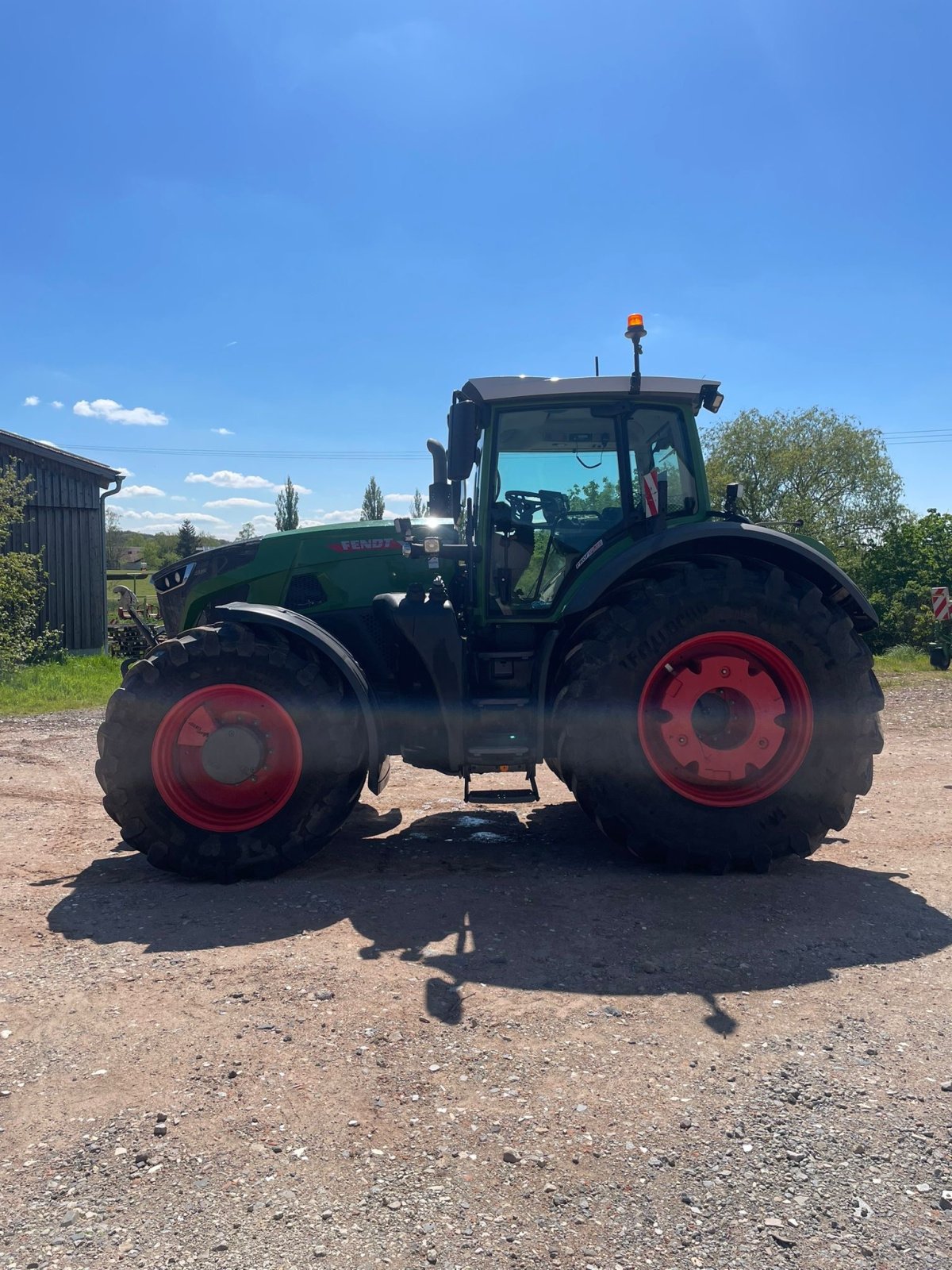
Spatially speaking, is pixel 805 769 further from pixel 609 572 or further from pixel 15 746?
pixel 15 746

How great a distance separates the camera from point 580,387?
4887 mm

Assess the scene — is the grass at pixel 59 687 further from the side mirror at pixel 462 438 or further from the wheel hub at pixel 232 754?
the side mirror at pixel 462 438

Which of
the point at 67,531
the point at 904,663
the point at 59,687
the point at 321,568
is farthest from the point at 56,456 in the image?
the point at 904,663

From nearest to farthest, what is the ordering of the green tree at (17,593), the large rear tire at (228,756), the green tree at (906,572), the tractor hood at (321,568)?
the large rear tire at (228,756), the tractor hood at (321,568), the green tree at (17,593), the green tree at (906,572)

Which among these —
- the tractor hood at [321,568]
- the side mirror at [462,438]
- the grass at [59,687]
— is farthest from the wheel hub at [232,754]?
the grass at [59,687]

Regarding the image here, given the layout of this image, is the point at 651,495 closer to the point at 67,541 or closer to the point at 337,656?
the point at 337,656

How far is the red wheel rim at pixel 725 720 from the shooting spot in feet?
15.1

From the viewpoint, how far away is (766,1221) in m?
2.13

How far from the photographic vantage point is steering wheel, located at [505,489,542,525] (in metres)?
5.07

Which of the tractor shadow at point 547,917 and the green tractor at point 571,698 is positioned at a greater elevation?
the green tractor at point 571,698

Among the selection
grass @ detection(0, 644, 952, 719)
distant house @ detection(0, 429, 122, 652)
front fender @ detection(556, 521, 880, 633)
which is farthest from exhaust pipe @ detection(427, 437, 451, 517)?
distant house @ detection(0, 429, 122, 652)

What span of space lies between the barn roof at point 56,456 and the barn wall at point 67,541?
0.06m

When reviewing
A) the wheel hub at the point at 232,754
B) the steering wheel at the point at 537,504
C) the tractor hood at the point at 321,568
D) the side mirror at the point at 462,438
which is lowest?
the wheel hub at the point at 232,754

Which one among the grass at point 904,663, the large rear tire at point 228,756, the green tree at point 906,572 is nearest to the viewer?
the large rear tire at point 228,756
